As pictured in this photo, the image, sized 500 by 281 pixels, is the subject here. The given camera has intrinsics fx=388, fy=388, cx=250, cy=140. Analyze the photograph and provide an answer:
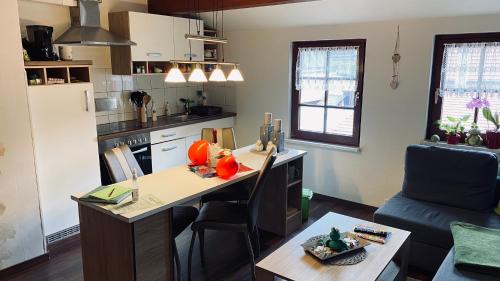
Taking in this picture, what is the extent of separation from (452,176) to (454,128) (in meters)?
0.62

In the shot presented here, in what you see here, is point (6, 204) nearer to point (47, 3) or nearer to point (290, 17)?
point (47, 3)

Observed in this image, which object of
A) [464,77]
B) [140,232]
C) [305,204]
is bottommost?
[305,204]

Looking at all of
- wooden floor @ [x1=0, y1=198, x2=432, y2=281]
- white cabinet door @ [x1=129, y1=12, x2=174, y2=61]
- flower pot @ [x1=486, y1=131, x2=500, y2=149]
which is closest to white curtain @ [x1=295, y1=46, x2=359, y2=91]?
flower pot @ [x1=486, y1=131, x2=500, y2=149]

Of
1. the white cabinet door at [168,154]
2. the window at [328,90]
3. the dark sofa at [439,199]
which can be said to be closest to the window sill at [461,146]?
the dark sofa at [439,199]

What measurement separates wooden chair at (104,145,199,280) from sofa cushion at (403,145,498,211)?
6.17ft

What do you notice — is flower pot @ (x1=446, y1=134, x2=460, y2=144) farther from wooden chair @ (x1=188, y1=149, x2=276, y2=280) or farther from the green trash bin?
wooden chair @ (x1=188, y1=149, x2=276, y2=280)

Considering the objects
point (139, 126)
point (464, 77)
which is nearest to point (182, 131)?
point (139, 126)

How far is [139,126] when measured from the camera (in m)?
4.12

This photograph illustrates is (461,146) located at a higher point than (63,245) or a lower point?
higher

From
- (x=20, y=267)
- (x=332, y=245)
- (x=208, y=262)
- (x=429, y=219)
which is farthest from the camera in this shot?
(x=208, y=262)

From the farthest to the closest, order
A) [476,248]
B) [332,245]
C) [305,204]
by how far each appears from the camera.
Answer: [305,204]
[476,248]
[332,245]

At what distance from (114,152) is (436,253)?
2.50 metres

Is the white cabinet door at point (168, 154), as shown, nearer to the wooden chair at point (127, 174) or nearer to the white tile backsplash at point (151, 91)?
the white tile backsplash at point (151, 91)

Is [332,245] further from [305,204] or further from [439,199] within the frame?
[305,204]
